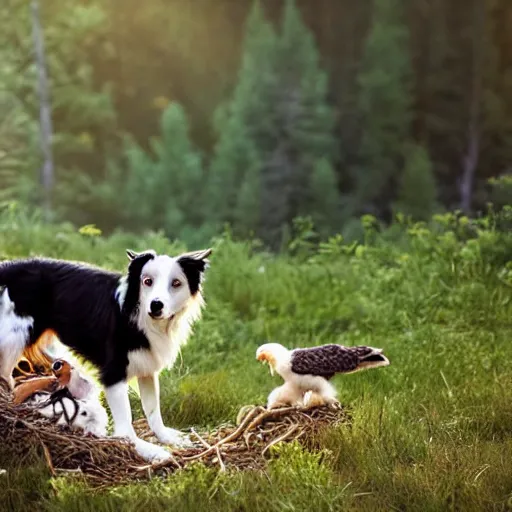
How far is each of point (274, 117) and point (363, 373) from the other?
15.2 ft

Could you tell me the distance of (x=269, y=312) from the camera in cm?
414

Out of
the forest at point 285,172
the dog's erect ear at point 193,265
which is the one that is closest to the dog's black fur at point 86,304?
the dog's erect ear at point 193,265

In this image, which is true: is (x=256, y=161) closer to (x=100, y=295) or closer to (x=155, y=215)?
(x=155, y=215)

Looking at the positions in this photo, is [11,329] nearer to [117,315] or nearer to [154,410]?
[117,315]

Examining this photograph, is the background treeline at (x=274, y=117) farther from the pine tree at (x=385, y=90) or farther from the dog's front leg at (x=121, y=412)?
the dog's front leg at (x=121, y=412)

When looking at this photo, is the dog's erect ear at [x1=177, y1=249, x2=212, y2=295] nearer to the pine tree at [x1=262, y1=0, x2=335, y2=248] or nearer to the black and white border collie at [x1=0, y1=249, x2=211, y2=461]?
the black and white border collie at [x1=0, y1=249, x2=211, y2=461]

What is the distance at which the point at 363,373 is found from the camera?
9.13 feet

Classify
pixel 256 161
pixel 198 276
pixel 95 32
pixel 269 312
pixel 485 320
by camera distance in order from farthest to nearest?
pixel 95 32 < pixel 256 161 < pixel 269 312 < pixel 485 320 < pixel 198 276

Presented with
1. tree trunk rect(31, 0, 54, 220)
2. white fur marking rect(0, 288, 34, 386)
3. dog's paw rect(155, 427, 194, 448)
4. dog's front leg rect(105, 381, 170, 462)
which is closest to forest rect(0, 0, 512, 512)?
tree trunk rect(31, 0, 54, 220)

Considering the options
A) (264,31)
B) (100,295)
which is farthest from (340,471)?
(264,31)

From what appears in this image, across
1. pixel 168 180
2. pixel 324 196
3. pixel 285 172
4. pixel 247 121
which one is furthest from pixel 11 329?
pixel 247 121

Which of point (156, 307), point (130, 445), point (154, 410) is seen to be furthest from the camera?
point (154, 410)

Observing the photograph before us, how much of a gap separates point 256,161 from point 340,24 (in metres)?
1.48

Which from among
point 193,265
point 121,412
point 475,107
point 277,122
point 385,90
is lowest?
point 121,412
